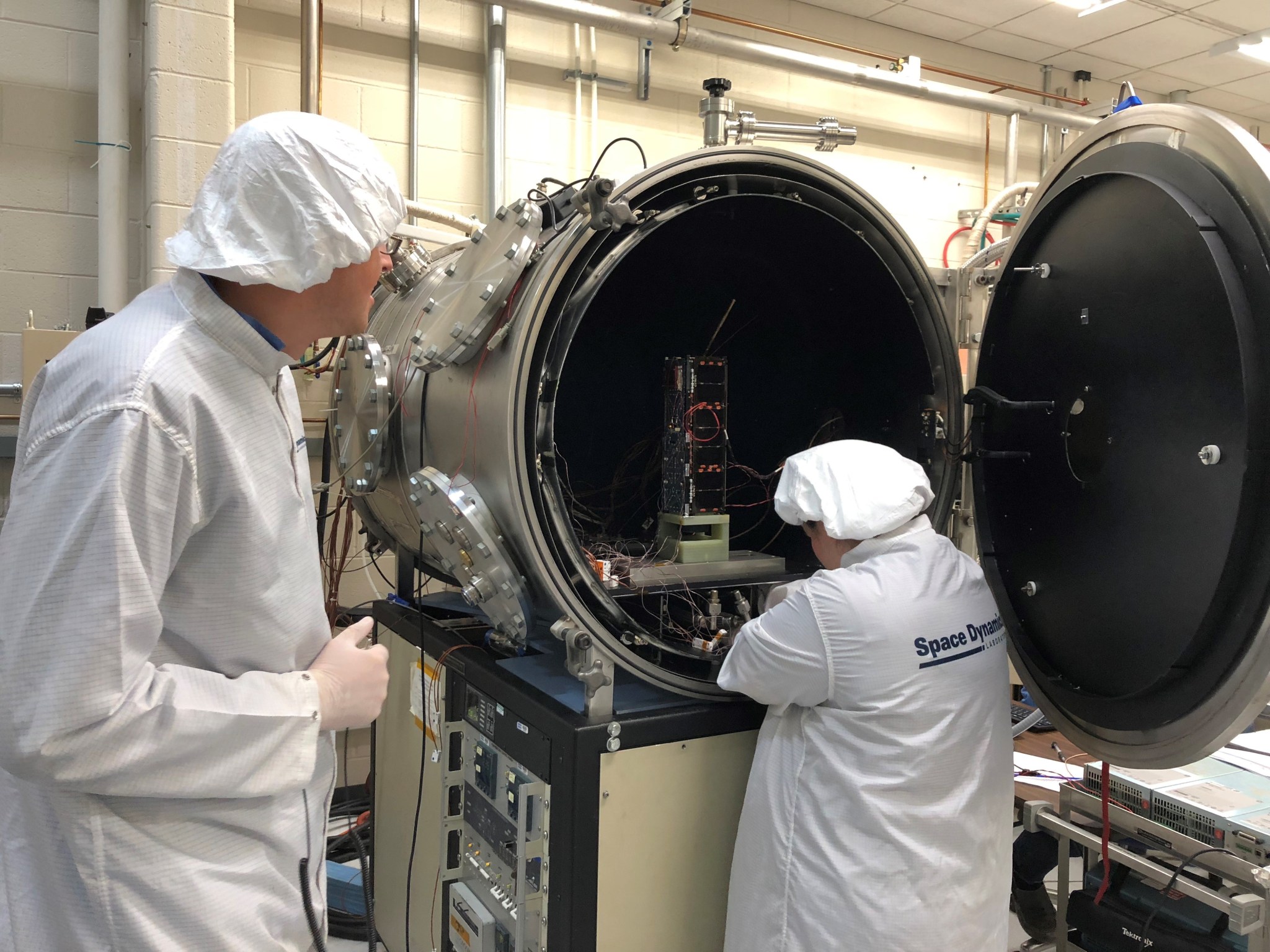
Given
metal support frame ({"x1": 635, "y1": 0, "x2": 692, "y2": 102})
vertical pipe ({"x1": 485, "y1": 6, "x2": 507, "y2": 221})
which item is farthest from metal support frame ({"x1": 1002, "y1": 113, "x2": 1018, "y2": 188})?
Result: vertical pipe ({"x1": 485, "y1": 6, "x2": 507, "y2": 221})

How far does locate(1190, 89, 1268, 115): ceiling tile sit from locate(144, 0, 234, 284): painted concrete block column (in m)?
4.43

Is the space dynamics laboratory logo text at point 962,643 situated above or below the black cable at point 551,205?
below

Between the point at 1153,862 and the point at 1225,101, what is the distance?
4.61m

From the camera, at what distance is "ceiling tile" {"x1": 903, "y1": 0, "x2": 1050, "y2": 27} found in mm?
3631

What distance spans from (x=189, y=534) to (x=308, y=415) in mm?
1995

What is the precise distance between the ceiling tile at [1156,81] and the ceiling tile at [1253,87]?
17 centimetres

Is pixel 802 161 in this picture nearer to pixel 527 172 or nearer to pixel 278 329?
pixel 278 329

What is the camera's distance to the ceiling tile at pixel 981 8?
143 inches

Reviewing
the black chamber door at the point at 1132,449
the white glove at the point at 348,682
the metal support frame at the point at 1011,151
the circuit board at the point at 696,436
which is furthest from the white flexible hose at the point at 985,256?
the metal support frame at the point at 1011,151

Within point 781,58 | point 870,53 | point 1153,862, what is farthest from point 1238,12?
point 1153,862

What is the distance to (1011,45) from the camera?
4.12 m

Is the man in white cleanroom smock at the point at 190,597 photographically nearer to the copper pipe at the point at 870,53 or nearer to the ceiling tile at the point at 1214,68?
the copper pipe at the point at 870,53

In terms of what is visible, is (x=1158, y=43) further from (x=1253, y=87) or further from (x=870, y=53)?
(x=870, y=53)

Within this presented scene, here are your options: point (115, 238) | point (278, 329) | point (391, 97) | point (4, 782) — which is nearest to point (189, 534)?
point (278, 329)
